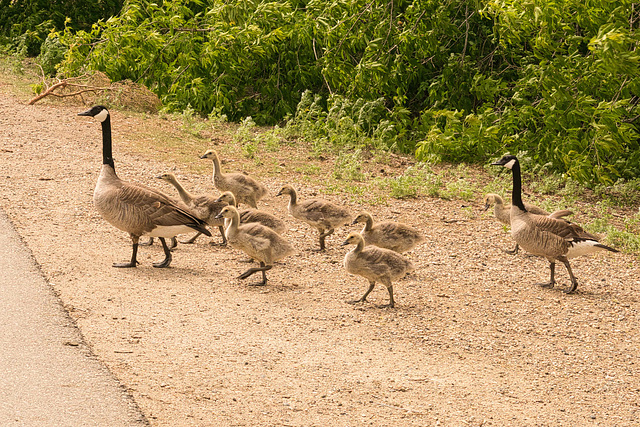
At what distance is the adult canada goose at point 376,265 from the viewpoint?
7577mm

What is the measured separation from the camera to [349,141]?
1459 cm

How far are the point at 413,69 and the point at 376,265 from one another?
8.32 m

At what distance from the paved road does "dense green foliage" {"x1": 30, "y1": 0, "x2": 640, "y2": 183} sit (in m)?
7.47

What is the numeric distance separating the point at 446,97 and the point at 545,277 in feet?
21.8

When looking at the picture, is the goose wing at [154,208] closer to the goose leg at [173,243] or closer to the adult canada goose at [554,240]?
the goose leg at [173,243]

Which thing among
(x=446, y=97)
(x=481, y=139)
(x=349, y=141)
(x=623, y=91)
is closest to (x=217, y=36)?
(x=349, y=141)

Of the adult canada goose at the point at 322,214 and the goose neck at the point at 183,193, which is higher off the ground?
the goose neck at the point at 183,193

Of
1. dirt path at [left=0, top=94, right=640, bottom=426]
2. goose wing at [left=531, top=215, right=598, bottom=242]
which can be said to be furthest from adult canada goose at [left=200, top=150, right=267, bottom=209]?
goose wing at [left=531, top=215, right=598, bottom=242]

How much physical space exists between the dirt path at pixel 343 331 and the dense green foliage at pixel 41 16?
464 inches

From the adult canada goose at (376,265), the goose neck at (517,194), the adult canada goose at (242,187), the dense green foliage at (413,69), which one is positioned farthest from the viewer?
the dense green foliage at (413,69)

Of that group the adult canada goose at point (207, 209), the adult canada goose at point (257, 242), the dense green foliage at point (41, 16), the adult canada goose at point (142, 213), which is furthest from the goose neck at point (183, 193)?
the dense green foliage at point (41, 16)

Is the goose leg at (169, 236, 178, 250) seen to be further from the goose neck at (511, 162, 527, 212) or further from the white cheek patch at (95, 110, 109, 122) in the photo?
the goose neck at (511, 162, 527, 212)

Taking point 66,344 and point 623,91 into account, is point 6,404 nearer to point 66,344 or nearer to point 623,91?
point 66,344

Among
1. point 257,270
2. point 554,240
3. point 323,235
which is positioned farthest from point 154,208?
point 554,240
